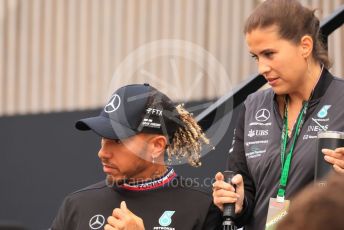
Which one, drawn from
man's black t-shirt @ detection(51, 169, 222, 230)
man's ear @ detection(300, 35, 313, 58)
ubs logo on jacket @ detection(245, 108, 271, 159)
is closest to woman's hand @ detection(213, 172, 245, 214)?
man's black t-shirt @ detection(51, 169, 222, 230)

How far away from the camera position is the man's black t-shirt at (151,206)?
3.62 meters

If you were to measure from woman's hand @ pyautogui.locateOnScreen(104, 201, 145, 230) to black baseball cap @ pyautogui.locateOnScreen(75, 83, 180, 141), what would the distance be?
416 millimetres

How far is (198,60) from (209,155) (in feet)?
2.98

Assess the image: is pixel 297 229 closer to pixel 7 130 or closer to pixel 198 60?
pixel 198 60

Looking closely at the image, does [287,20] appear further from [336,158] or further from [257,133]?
[336,158]

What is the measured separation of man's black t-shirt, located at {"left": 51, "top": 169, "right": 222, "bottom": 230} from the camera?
3.62 m

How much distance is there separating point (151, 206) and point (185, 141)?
0.42 metres

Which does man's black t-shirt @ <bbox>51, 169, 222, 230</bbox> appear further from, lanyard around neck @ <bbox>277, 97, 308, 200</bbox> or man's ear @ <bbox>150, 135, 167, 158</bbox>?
lanyard around neck @ <bbox>277, 97, 308, 200</bbox>

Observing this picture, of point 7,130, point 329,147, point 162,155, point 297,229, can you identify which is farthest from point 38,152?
point 297,229

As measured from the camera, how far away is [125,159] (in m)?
3.71

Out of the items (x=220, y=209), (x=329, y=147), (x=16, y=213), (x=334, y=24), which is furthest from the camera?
(x=16, y=213)

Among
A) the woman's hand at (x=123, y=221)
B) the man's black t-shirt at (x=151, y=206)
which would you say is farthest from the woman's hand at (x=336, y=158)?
the woman's hand at (x=123, y=221)

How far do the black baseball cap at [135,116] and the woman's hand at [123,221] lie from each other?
0.42 metres

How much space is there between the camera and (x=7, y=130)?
27.6 feet
